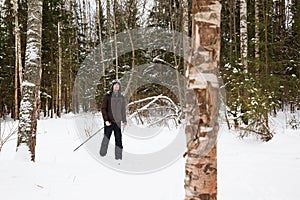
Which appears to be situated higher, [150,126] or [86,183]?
[86,183]

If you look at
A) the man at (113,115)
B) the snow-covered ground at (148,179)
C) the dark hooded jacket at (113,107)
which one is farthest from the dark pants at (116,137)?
the snow-covered ground at (148,179)

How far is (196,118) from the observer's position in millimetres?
2533

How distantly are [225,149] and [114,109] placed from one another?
115 inches

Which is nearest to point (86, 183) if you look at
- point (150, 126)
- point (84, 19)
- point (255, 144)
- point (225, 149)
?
point (225, 149)

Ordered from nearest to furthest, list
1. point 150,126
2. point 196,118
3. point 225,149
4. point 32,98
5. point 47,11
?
point 196,118 → point 32,98 → point 225,149 → point 150,126 → point 47,11

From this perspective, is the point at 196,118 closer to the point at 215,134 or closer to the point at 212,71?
the point at 215,134

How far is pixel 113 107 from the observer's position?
6492mm

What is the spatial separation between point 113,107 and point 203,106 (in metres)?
4.18

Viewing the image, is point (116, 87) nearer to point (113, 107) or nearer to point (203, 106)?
point (113, 107)

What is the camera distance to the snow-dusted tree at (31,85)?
5594mm

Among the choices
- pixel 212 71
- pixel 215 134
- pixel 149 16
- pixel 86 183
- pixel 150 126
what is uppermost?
pixel 149 16

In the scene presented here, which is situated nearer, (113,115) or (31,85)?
(31,85)

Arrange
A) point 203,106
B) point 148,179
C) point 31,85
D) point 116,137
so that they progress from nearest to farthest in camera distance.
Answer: point 203,106 → point 148,179 → point 31,85 → point 116,137

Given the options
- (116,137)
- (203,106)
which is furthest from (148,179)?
(203,106)
